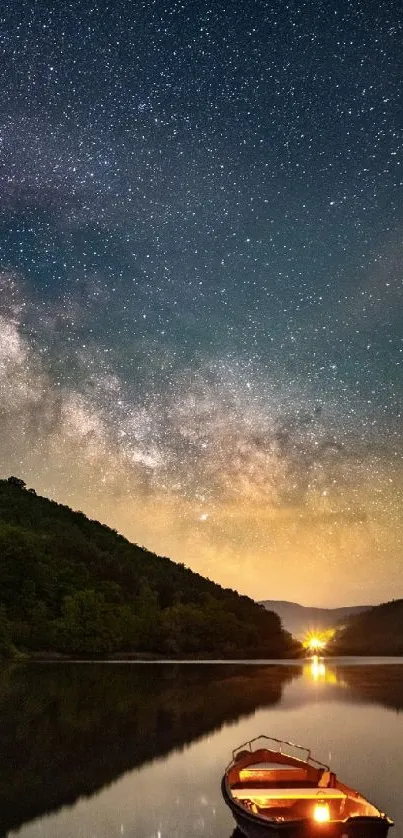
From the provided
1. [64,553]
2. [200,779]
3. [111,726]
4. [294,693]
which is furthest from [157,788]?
[64,553]

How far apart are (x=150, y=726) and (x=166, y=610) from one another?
118m

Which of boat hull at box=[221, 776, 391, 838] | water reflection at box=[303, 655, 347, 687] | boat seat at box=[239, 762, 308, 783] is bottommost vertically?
boat hull at box=[221, 776, 391, 838]

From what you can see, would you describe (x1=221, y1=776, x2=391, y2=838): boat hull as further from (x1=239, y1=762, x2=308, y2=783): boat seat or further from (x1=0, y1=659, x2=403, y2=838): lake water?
(x1=239, y1=762, x2=308, y2=783): boat seat

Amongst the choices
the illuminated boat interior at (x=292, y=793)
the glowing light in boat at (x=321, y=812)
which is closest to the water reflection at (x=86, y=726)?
the illuminated boat interior at (x=292, y=793)

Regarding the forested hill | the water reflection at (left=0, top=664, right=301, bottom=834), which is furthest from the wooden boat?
the forested hill

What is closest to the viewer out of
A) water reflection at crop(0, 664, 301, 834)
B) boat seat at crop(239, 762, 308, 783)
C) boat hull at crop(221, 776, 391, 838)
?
boat hull at crop(221, 776, 391, 838)

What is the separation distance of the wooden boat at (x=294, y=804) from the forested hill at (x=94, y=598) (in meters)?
84.9

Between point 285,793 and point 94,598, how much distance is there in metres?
113

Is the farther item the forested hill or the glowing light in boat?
the forested hill

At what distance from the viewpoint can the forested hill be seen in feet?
378

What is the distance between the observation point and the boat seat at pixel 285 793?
59.3ft

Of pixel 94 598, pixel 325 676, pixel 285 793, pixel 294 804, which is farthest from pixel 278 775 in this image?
pixel 94 598

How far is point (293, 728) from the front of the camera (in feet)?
137

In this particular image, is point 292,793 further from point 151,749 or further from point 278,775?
point 151,749
